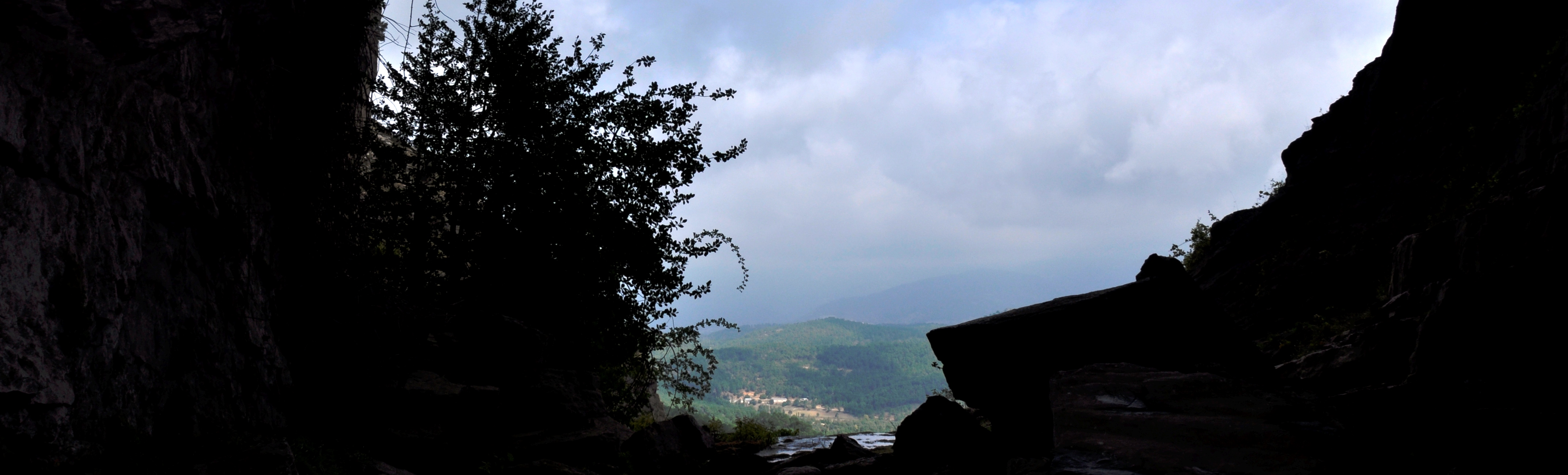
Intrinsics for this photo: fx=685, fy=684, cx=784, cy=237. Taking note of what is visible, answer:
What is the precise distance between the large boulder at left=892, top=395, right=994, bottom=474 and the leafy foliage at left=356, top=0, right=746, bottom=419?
5.69 m

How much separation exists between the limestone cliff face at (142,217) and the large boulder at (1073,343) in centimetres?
963

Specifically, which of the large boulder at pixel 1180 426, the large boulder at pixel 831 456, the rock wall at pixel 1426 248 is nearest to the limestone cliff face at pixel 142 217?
the large boulder at pixel 1180 426

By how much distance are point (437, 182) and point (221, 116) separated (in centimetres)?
538

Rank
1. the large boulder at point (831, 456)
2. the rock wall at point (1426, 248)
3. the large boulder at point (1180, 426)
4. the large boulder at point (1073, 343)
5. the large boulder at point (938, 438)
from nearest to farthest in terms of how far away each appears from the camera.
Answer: the large boulder at point (1180, 426) → the rock wall at point (1426, 248) → the large boulder at point (1073, 343) → the large boulder at point (938, 438) → the large boulder at point (831, 456)

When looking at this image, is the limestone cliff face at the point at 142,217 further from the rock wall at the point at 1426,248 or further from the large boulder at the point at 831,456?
the rock wall at the point at 1426,248

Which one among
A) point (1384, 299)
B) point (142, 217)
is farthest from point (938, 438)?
point (142, 217)

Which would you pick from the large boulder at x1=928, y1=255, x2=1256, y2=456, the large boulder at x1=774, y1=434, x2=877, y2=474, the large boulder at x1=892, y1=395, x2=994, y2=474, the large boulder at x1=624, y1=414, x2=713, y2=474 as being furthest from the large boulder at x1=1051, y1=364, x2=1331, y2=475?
the large boulder at x1=774, y1=434, x2=877, y2=474

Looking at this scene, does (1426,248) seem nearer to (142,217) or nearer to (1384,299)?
(1384,299)

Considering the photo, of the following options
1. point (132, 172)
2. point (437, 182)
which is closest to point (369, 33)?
point (437, 182)

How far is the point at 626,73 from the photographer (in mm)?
15430

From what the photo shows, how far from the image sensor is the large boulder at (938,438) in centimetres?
1196

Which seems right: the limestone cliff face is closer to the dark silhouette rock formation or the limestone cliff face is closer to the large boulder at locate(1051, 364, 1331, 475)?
the large boulder at locate(1051, 364, 1331, 475)

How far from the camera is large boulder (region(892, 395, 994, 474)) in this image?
11961 mm

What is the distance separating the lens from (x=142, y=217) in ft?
22.0
